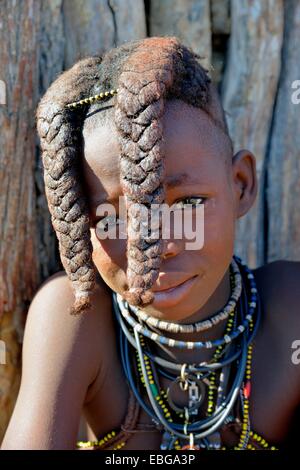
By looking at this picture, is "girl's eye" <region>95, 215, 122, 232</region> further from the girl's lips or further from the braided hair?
the girl's lips

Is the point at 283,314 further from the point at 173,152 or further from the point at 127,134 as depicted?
the point at 127,134

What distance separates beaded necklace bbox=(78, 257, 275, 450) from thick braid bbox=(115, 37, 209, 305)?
411mm

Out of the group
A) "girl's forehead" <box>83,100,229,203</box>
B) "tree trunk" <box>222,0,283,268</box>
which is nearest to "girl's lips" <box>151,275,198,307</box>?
"girl's forehead" <box>83,100,229,203</box>

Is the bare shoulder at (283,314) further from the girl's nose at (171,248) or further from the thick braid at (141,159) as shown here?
the thick braid at (141,159)

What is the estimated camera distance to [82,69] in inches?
68.8

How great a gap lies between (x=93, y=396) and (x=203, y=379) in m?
0.30

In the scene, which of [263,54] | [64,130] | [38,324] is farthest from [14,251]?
[263,54]

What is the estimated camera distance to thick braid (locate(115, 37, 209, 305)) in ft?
4.75

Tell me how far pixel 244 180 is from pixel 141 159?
0.52 m

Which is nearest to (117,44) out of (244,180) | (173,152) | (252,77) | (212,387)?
(252,77)

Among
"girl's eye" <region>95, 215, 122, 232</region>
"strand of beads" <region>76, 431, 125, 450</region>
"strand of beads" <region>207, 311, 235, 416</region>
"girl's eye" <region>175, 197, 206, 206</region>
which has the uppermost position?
"girl's eye" <region>175, 197, 206, 206</region>

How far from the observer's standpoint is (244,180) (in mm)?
1906

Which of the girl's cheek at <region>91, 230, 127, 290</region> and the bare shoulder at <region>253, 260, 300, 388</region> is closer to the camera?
the girl's cheek at <region>91, 230, 127, 290</region>

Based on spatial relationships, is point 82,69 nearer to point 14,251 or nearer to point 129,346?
point 14,251
